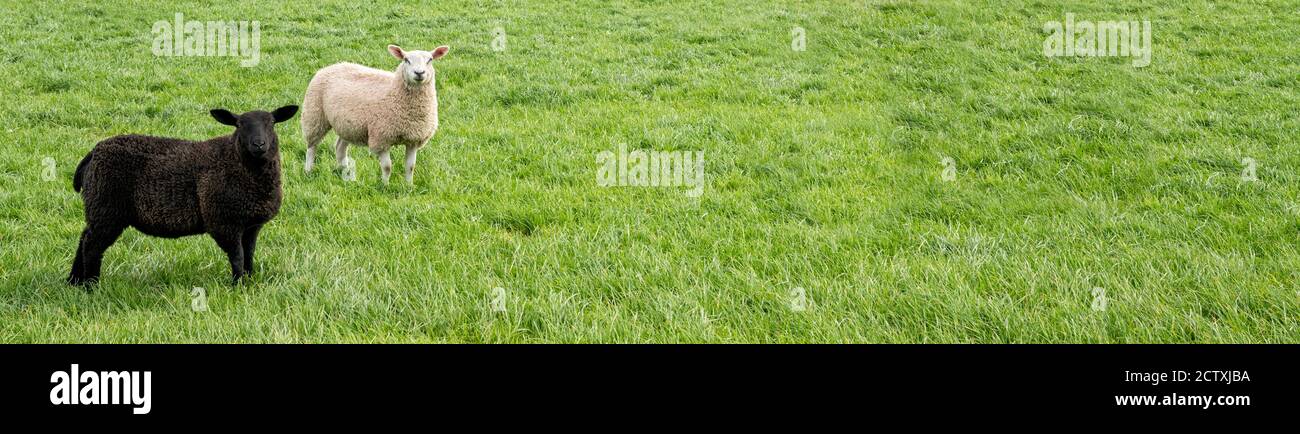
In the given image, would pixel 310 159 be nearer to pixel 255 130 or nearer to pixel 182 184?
pixel 182 184

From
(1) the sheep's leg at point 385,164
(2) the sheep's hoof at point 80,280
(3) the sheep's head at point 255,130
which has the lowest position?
(2) the sheep's hoof at point 80,280

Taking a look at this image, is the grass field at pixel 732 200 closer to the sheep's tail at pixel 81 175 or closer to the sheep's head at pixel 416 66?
the sheep's tail at pixel 81 175

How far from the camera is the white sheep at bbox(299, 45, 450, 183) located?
6.46m

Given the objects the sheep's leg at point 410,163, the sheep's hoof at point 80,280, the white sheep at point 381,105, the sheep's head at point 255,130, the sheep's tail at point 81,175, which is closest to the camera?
the sheep's head at point 255,130

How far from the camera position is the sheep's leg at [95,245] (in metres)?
4.24

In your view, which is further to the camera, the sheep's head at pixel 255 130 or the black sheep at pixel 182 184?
the black sheep at pixel 182 184

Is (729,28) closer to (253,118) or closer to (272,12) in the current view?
(272,12)

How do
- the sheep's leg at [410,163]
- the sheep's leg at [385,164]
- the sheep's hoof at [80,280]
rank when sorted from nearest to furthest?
the sheep's hoof at [80,280], the sheep's leg at [385,164], the sheep's leg at [410,163]

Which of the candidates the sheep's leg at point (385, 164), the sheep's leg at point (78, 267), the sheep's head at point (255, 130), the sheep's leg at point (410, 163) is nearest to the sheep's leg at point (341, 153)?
the sheep's leg at point (385, 164)

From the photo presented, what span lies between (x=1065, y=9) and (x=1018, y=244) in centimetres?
1313

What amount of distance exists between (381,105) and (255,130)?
2565mm

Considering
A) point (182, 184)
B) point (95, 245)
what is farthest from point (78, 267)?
point (182, 184)

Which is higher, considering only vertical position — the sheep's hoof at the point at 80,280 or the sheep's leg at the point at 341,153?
the sheep's leg at the point at 341,153
